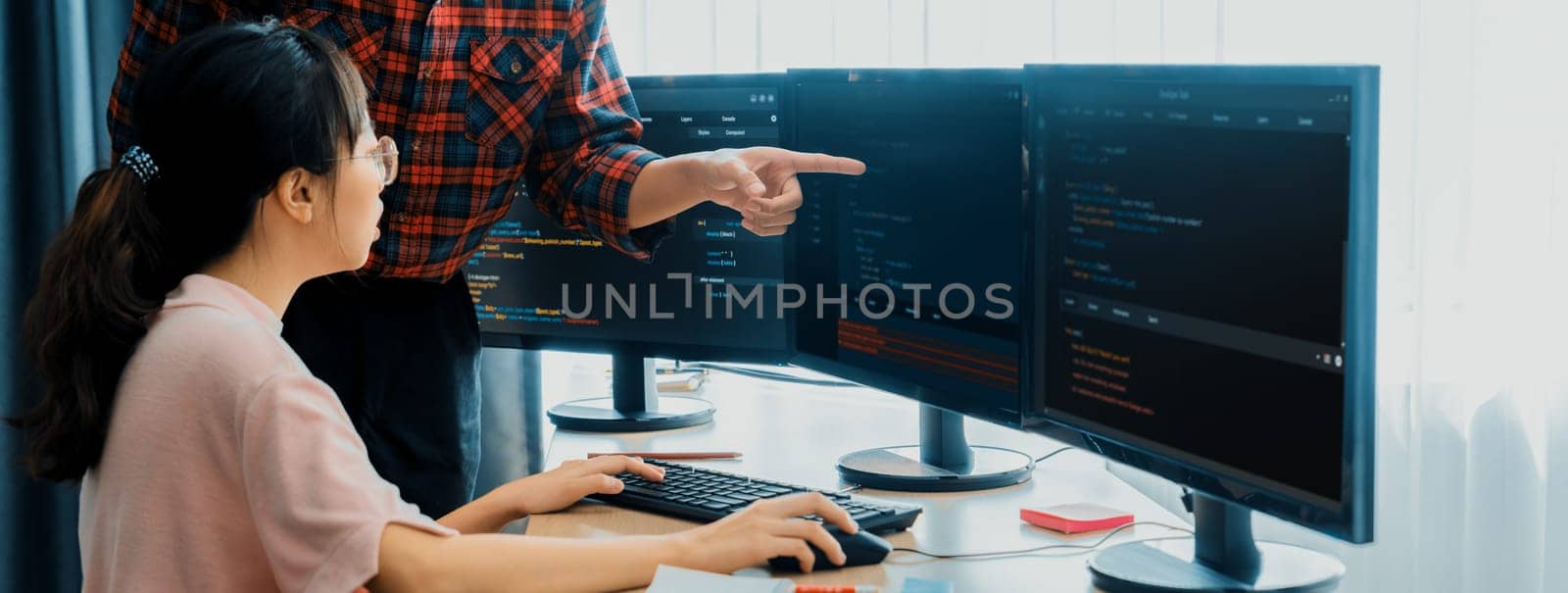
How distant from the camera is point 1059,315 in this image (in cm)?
132

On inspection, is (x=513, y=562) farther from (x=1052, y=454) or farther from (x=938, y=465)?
(x=1052, y=454)

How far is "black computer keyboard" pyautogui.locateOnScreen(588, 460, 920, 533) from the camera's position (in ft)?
4.48

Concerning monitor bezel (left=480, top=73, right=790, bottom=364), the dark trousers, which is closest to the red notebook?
monitor bezel (left=480, top=73, right=790, bottom=364)

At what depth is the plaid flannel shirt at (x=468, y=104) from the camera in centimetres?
174

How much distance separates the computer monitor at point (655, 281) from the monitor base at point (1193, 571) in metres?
0.70

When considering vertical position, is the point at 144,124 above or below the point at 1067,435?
above

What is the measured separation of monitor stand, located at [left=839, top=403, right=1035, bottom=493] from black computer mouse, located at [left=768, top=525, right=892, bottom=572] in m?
0.29

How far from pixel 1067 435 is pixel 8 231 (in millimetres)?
1913

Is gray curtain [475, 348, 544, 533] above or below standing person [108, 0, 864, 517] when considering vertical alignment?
below

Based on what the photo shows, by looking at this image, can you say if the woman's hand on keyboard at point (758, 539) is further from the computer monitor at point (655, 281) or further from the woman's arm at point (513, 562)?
the computer monitor at point (655, 281)

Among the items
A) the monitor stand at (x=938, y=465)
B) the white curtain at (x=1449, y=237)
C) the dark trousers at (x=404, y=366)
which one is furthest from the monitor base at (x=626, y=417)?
the white curtain at (x=1449, y=237)

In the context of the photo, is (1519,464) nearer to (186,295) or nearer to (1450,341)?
(1450,341)

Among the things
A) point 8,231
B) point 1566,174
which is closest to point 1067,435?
point 1566,174

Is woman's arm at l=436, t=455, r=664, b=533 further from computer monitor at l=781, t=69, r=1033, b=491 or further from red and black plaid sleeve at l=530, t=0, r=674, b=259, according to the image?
red and black plaid sleeve at l=530, t=0, r=674, b=259
